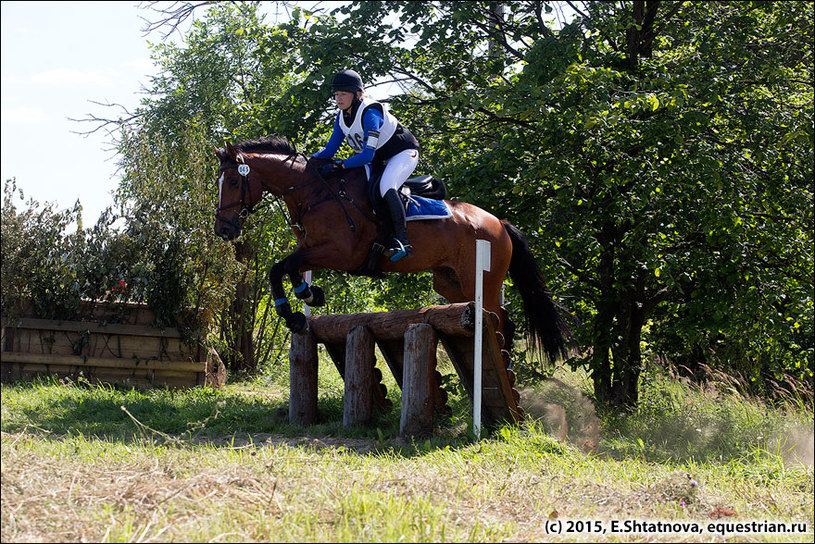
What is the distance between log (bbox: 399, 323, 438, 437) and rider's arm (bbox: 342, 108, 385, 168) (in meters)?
1.41

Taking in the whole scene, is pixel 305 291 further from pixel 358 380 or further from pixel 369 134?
pixel 369 134

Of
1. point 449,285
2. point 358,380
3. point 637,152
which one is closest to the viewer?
point 358,380

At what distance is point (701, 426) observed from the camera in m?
6.81

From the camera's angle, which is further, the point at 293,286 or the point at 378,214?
the point at 378,214

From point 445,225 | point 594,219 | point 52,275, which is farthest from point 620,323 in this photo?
point 52,275

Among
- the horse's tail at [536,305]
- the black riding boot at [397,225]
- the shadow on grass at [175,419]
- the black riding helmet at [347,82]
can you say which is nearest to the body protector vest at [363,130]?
the black riding helmet at [347,82]

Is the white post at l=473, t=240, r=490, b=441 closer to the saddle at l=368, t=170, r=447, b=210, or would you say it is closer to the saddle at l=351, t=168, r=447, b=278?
the saddle at l=351, t=168, r=447, b=278

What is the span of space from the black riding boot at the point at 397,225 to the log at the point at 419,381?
630 millimetres

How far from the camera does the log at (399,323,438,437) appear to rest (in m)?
5.86

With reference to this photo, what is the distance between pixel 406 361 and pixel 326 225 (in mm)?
1289

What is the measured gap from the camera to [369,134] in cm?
602

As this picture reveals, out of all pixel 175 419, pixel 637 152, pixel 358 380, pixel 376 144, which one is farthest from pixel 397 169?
pixel 637 152

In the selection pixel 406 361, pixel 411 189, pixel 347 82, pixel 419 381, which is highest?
pixel 347 82

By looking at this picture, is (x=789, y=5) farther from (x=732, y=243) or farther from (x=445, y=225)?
(x=445, y=225)
